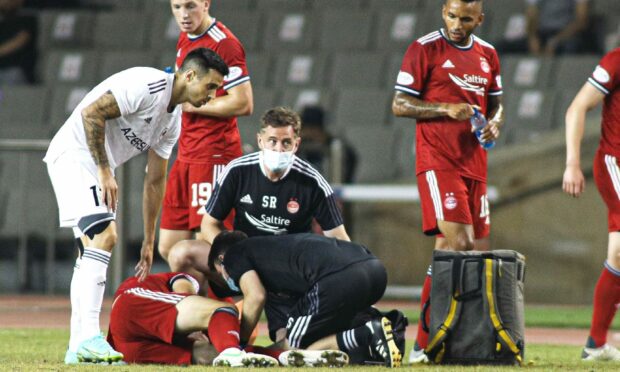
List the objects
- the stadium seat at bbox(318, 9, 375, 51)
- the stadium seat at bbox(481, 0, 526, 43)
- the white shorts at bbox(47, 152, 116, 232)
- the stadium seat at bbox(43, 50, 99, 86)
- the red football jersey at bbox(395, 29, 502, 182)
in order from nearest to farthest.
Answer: the white shorts at bbox(47, 152, 116, 232) → the red football jersey at bbox(395, 29, 502, 182) → the stadium seat at bbox(481, 0, 526, 43) → the stadium seat at bbox(318, 9, 375, 51) → the stadium seat at bbox(43, 50, 99, 86)

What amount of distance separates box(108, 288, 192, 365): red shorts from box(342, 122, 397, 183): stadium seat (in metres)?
7.62

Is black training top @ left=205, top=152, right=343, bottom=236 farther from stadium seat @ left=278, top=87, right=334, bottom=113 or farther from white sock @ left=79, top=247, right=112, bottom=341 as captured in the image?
stadium seat @ left=278, top=87, right=334, bottom=113

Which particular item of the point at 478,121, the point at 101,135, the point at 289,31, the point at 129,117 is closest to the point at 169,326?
the point at 101,135

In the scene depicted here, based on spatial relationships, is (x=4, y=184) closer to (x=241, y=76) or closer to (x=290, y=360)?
(x=241, y=76)

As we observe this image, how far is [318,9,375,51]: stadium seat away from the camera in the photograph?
636 inches

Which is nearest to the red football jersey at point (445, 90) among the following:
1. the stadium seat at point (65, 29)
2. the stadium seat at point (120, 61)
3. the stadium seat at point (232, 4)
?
the stadium seat at point (120, 61)

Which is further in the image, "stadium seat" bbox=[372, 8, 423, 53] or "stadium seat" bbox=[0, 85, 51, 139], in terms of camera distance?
"stadium seat" bbox=[372, 8, 423, 53]

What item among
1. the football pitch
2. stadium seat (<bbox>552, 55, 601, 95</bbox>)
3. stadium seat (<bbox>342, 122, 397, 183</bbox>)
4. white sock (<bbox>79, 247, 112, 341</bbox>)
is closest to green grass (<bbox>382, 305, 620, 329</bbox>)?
the football pitch

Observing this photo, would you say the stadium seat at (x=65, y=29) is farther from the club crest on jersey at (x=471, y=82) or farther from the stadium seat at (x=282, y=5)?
the club crest on jersey at (x=471, y=82)

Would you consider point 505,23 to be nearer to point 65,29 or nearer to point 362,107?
point 362,107

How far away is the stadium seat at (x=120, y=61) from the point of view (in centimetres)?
1619

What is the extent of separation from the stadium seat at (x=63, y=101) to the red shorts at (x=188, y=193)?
7394mm

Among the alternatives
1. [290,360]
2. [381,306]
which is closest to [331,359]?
[290,360]

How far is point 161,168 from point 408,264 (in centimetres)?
664
